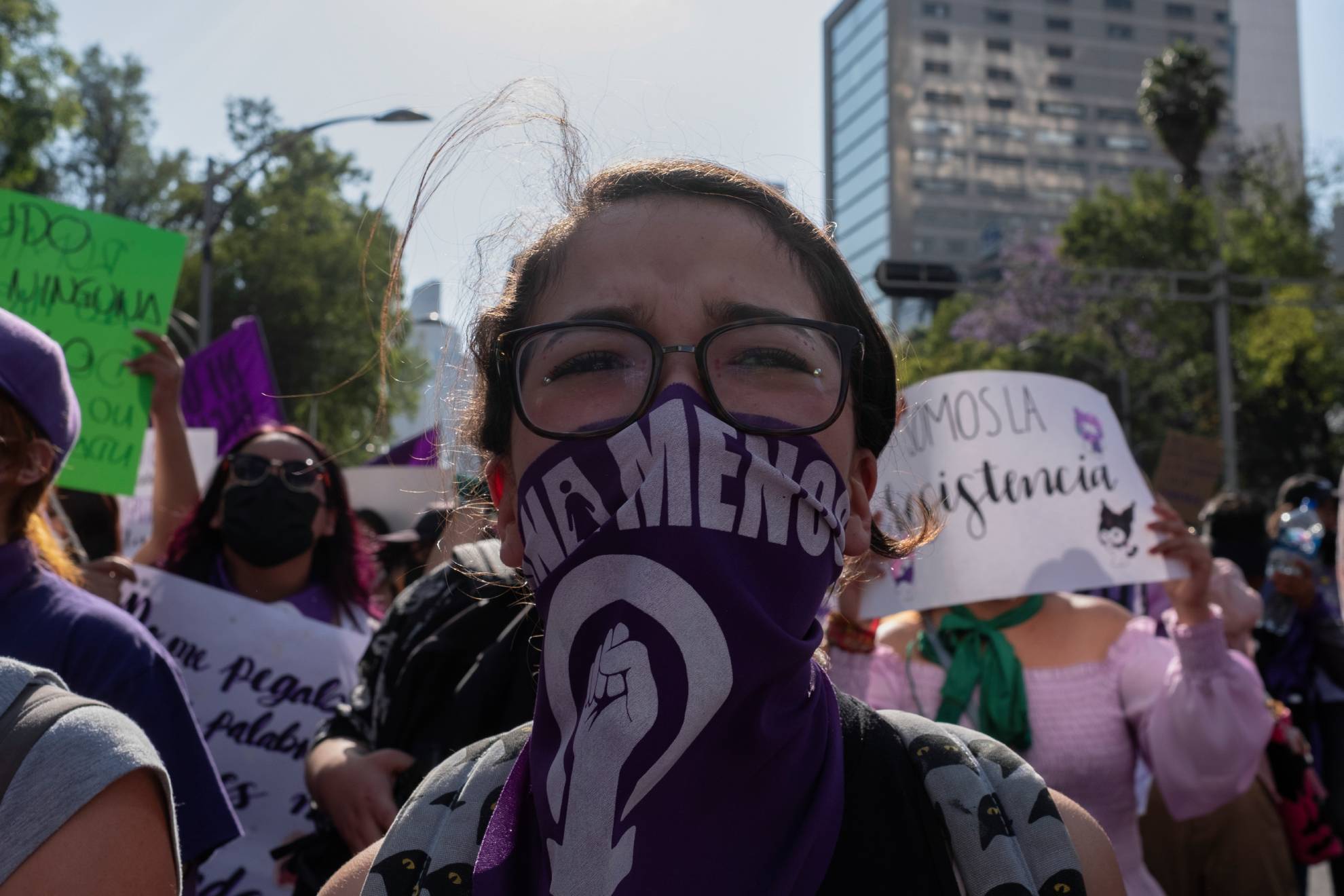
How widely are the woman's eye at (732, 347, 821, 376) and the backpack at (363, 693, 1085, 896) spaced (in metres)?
0.42

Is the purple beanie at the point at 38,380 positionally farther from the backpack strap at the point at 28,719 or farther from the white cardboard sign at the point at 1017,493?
the white cardboard sign at the point at 1017,493

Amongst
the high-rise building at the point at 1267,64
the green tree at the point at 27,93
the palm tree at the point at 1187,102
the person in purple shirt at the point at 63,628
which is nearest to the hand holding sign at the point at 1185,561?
the person in purple shirt at the point at 63,628

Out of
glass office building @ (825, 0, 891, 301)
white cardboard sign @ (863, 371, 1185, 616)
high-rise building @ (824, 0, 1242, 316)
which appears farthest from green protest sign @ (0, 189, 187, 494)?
high-rise building @ (824, 0, 1242, 316)

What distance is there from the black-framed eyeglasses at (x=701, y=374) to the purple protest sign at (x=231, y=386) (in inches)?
179

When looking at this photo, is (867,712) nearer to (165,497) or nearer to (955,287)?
(165,497)

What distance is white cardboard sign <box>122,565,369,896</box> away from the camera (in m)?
3.31

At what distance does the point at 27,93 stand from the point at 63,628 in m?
19.6

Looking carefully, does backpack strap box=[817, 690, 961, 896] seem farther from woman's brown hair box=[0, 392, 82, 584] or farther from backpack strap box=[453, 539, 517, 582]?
woman's brown hair box=[0, 392, 82, 584]

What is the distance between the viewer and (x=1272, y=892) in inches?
156

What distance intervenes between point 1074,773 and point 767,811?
178 cm

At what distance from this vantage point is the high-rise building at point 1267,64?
98.9m

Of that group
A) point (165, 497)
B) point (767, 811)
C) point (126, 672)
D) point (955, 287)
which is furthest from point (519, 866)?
point (955, 287)

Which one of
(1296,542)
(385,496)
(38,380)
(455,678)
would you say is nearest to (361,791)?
(455,678)

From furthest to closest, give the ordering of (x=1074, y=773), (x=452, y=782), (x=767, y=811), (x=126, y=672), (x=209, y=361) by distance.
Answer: (x=209, y=361) < (x=1074, y=773) < (x=126, y=672) < (x=452, y=782) < (x=767, y=811)
